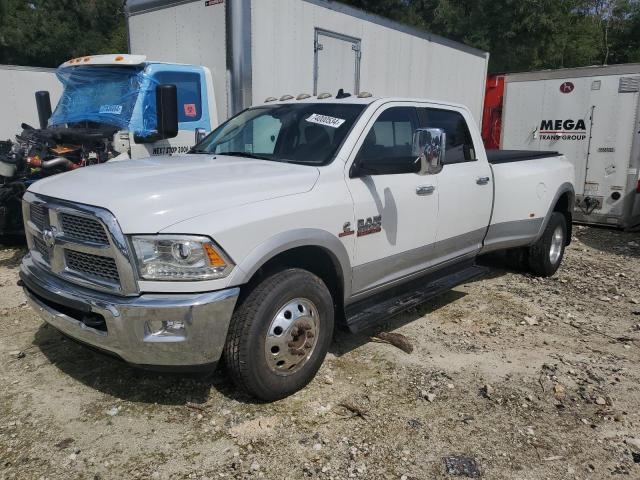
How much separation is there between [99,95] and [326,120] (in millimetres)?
3719

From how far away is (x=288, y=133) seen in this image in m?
4.23

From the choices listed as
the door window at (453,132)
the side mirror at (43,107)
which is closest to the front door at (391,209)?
the door window at (453,132)

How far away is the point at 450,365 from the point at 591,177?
7.04m

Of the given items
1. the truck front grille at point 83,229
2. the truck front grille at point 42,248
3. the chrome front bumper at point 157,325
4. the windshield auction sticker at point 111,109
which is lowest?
the chrome front bumper at point 157,325

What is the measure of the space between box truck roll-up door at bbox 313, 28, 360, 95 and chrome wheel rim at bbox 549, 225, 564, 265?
338 cm

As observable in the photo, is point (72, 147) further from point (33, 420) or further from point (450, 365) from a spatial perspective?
point (450, 365)

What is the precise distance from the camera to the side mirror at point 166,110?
562 centimetres

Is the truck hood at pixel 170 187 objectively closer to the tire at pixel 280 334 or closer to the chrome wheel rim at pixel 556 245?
the tire at pixel 280 334

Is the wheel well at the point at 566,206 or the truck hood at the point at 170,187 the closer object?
the truck hood at the point at 170,187

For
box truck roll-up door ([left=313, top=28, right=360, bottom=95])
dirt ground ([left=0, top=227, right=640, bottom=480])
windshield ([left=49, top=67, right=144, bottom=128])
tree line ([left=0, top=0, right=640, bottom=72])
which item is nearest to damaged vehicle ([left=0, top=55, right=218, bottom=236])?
windshield ([left=49, top=67, right=144, bottom=128])

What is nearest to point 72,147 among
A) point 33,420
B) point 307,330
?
point 33,420

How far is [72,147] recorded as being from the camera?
6188 millimetres

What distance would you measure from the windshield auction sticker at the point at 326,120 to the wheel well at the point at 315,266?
102cm

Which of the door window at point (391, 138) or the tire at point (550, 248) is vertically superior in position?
the door window at point (391, 138)
